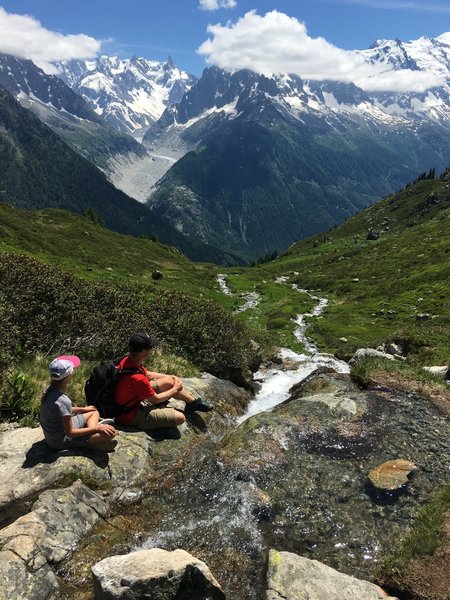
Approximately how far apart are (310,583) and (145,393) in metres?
7.27

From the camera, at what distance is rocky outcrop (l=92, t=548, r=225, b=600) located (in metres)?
8.30

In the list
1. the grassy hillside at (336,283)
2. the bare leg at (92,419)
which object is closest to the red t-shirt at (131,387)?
the bare leg at (92,419)

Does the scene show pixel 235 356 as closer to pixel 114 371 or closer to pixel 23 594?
pixel 114 371

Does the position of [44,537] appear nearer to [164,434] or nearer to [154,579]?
[154,579]

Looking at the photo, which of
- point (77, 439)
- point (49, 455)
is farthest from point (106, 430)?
point (49, 455)

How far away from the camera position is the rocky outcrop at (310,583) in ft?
28.9

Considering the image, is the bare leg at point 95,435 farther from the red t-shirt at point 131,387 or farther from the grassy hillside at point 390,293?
the grassy hillside at point 390,293

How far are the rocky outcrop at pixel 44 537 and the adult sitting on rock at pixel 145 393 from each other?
11.2ft

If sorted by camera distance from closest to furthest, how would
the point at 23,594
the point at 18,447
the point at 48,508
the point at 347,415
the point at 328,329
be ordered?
the point at 23,594 → the point at 48,508 → the point at 18,447 → the point at 347,415 → the point at 328,329

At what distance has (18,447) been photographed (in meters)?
12.7

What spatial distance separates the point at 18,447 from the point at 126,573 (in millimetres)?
5822

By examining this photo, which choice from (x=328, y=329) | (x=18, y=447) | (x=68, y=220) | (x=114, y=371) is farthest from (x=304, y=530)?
(x=68, y=220)

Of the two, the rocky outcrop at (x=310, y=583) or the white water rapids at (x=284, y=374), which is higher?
the rocky outcrop at (x=310, y=583)

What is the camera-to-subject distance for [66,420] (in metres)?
12.0
